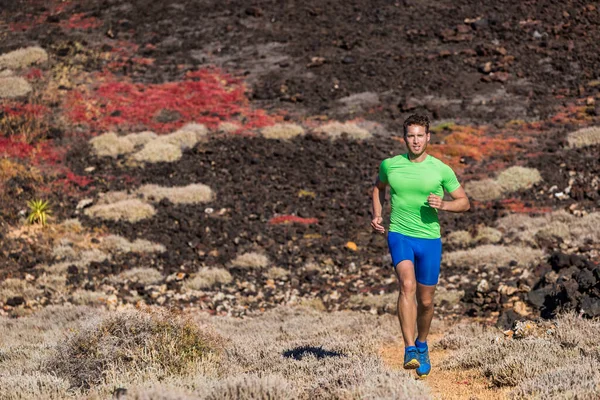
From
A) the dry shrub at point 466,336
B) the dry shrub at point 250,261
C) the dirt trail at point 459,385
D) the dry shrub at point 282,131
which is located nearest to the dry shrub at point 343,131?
the dry shrub at point 282,131

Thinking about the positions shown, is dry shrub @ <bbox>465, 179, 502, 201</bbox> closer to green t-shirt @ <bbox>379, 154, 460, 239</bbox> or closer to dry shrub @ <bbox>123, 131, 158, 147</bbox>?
dry shrub @ <bbox>123, 131, 158, 147</bbox>

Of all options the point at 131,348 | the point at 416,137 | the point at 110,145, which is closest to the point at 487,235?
the point at 416,137

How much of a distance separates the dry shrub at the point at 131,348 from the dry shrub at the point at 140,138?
681 inches

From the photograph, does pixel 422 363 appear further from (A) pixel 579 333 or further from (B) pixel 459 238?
(B) pixel 459 238

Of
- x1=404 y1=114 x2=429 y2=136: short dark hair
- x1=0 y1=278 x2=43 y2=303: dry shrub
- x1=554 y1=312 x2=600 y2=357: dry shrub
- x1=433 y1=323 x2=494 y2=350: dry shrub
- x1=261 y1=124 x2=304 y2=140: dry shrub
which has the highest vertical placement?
x1=404 y1=114 x2=429 y2=136: short dark hair

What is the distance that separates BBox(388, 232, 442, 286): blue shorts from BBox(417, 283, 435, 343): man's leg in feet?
0.36

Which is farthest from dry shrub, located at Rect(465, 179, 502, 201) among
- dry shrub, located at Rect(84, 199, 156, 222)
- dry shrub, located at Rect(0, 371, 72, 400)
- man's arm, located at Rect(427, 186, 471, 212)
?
dry shrub, located at Rect(0, 371, 72, 400)

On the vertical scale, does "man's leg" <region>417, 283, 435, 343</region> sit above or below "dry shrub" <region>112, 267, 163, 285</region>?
above

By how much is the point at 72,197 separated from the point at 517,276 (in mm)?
13521

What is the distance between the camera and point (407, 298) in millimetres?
6578

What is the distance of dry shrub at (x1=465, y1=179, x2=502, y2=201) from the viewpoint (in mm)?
20323

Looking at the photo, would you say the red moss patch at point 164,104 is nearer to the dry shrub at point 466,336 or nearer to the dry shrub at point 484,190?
the dry shrub at point 484,190

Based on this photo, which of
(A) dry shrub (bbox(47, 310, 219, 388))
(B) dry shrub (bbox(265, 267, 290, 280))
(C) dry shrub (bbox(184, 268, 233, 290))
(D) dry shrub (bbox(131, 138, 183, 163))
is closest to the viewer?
(A) dry shrub (bbox(47, 310, 219, 388))

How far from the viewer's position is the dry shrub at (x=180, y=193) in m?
20.4
